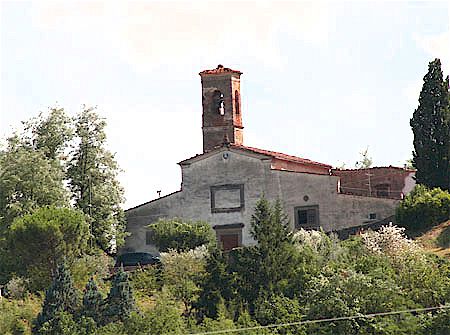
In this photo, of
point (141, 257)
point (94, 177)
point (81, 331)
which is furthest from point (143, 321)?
point (94, 177)

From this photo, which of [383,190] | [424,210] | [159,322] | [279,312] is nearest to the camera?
[159,322]

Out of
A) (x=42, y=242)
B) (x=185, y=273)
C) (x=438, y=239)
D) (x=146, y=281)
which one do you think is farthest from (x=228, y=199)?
(x=42, y=242)

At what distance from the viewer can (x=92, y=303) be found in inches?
1619

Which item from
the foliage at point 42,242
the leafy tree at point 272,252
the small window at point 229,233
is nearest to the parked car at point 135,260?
the small window at point 229,233

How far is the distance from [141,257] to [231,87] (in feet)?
43.1

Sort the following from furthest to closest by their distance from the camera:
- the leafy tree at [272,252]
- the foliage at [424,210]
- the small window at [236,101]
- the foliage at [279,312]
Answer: the small window at [236,101], the foliage at [424,210], the leafy tree at [272,252], the foliage at [279,312]

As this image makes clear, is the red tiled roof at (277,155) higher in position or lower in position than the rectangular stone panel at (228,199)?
higher

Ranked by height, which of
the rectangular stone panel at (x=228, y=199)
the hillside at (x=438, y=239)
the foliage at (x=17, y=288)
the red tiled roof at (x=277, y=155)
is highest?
the red tiled roof at (x=277, y=155)

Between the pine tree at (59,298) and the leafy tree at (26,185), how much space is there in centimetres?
1005

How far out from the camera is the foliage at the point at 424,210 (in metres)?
48.9

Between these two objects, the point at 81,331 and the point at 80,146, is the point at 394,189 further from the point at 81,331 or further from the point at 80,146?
the point at 81,331

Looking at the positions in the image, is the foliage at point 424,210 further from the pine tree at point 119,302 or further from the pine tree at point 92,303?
the pine tree at point 92,303

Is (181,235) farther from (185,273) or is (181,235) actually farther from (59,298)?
(59,298)

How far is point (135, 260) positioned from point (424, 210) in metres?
13.5
